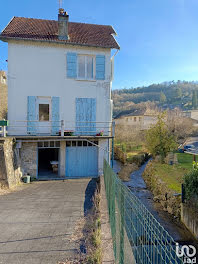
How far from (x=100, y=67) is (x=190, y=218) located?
1029cm

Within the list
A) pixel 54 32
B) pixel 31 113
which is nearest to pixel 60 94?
pixel 31 113

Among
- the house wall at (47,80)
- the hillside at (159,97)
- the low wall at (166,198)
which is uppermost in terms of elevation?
the hillside at (159,97)

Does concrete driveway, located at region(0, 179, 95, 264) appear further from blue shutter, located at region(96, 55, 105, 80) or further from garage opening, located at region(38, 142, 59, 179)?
blue shutter, located at region(96, 55, 105, 80)

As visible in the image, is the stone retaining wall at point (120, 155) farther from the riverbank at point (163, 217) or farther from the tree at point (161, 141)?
the riverbank at point (163, 217)

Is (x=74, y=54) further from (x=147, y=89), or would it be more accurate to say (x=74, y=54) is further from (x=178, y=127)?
(x=147, y=89)

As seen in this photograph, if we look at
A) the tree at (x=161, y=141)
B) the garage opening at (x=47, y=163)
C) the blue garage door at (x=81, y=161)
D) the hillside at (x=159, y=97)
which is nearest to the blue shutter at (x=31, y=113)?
the garage opening at (x=47, y=163)

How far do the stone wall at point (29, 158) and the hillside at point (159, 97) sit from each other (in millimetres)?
60038

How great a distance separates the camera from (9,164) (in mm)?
10695

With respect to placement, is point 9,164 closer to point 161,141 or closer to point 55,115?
point 55,115

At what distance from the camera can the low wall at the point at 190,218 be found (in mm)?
7555

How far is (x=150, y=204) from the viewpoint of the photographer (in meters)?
10.9

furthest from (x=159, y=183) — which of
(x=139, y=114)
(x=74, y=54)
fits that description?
(x=139, y=114)

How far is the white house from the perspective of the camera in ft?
41.3

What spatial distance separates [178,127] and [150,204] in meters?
24.7
